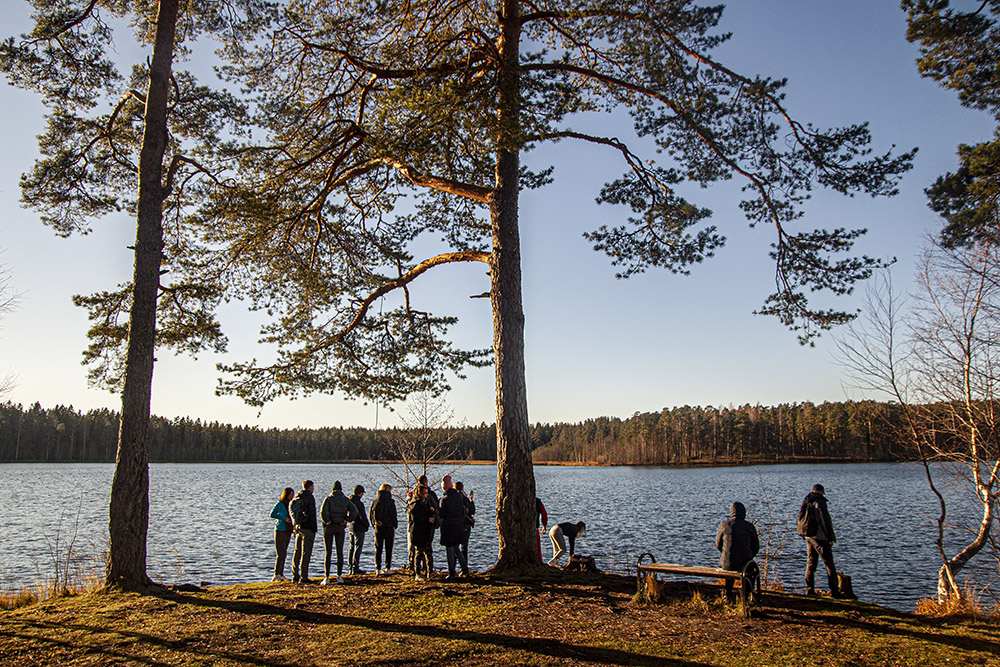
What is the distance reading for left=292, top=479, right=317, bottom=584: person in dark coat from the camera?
33.5 feet

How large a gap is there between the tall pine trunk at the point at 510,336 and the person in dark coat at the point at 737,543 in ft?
8.72

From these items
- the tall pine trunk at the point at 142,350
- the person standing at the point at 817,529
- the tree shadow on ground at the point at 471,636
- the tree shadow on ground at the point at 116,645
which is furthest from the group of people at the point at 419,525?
the tree shadow on ground at the point at 116,645

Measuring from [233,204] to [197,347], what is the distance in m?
2.80

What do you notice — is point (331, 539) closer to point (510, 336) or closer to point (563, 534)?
point (563, 534)

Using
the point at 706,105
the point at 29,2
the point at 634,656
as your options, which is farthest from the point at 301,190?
the point at 634,656

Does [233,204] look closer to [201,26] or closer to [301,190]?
[301,190]

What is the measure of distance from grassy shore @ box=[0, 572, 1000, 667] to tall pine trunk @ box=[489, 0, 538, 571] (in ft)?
3.05

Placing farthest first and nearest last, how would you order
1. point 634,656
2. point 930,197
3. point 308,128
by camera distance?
1. point 308,128
2. point 930,197
3. point 634,656

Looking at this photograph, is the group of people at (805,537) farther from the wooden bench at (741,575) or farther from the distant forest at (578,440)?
the distant forest at (578,440)

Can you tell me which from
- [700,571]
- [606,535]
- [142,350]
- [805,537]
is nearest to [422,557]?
[700,571]

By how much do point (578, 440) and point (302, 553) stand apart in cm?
11533

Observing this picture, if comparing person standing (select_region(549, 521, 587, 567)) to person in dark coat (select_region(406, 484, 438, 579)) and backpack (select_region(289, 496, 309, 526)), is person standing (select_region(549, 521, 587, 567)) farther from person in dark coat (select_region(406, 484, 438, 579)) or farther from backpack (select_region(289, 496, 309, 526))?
backpack (select_region(289, 496, 309, 526))

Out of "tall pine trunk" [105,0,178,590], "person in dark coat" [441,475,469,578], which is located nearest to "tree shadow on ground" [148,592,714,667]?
"tall pine trunk" [105,0,178,590]

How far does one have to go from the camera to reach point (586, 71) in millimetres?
9969
